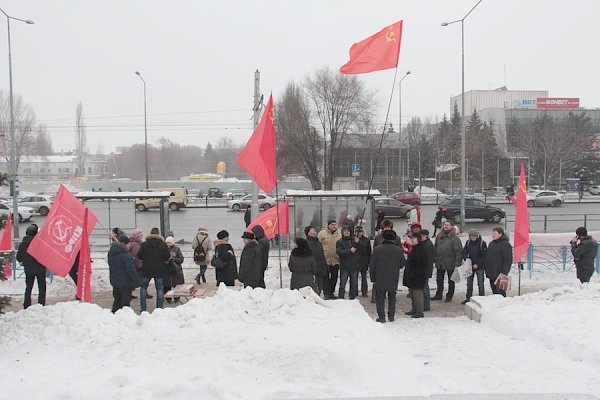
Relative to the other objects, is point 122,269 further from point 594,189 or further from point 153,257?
point 594,189

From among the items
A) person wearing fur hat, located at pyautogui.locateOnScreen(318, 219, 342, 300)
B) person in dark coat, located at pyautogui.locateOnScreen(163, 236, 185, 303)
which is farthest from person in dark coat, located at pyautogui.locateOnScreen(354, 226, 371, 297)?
person in dark coat, located at pyautogui.locateOnScreen(163, 236, 185, 303)

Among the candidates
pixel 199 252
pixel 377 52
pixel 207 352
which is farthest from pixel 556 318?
pixel 199 252

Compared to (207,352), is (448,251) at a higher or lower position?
higher

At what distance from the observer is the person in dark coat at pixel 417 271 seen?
912 centimetres

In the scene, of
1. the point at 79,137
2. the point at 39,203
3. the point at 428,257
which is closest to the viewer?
the point at 428,257

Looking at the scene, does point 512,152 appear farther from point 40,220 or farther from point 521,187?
point 521,187

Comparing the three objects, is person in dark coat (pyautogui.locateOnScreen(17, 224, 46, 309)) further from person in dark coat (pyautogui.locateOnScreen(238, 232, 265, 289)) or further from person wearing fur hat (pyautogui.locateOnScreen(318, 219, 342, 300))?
person wearing fur hat (pyautogui.locateOnScreen(318, 219, 342, 300))

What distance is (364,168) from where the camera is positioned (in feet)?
170

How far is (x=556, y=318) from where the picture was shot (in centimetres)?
725

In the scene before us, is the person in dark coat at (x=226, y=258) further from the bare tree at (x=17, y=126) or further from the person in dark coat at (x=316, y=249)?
the bare tree at (x=17, y=126)

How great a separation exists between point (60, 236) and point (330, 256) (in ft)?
16.3

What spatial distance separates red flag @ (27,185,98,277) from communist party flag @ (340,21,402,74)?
18.6ft

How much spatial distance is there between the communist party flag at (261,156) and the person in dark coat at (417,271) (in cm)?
272

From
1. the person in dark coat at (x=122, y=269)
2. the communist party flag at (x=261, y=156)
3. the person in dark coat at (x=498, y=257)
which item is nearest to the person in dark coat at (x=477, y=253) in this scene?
the person in dark coat at (x=498, y=257)
